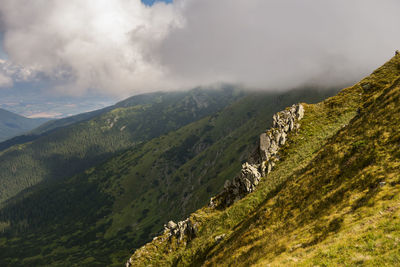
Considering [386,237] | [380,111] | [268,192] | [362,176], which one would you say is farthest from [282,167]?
[386,237]

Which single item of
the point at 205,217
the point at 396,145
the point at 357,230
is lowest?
the point at 205,217

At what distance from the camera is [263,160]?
60125 millimetres

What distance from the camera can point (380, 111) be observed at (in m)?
31.1

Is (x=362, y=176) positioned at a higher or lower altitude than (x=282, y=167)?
higher

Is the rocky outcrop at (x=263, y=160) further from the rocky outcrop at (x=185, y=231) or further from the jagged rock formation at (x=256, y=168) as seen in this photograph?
the rocky outcrop at (x=185, y=231)

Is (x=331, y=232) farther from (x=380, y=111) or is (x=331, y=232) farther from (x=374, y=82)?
(x=374, y=82)

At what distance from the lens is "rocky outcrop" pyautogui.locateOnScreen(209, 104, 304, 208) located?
56.0m

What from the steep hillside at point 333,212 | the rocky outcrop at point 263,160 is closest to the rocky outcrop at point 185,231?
the steep hillside at point 333,212

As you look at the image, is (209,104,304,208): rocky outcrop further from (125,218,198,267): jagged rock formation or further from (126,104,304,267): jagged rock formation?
(125,218,198,267): jagged rock formation

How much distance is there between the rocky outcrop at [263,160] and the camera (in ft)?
184

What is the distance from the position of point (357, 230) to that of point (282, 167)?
3491cm

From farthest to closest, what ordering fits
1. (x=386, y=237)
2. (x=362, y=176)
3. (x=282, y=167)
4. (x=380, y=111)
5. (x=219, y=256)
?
1. (x=282, y=167)
2. (x=219, y=256)
3. (x=380, y=111)
4. (x=362, y=176)
5. (x=386, y=237)

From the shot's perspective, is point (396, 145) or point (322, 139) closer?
point (396, 145)

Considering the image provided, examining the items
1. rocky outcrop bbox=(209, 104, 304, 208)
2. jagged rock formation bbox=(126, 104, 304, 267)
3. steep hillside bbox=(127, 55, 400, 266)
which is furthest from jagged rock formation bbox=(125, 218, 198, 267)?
rocky outcrop bbox=(209, 104, 304, 208)
